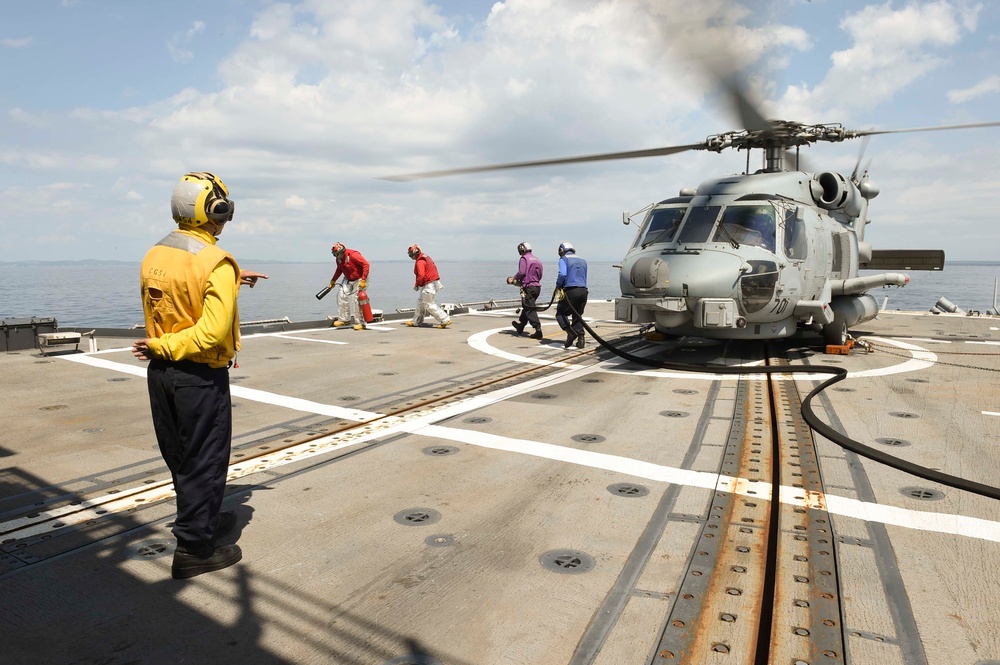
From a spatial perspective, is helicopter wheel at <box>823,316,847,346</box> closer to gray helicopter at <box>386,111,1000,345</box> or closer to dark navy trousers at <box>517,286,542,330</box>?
gray helicopter at <box>386,111,1000,345</box>

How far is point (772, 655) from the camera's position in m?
2.64

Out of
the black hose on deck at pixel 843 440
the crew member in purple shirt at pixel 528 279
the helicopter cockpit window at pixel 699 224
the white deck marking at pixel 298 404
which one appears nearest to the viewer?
the black hose on deck at pixel 843 440

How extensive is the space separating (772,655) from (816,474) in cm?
255

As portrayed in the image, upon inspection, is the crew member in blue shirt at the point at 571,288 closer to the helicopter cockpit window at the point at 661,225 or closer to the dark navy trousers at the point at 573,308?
the dark navy trousers at the point at 573,308

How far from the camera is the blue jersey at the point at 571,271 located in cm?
1110

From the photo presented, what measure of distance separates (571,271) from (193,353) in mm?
8569

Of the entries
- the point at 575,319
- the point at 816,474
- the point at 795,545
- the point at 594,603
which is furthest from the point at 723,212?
the point at 594,603

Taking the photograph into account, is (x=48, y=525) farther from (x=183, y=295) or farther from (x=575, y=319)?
(x=575, y=319)

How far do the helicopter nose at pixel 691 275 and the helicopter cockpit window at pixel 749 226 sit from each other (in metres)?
0.46

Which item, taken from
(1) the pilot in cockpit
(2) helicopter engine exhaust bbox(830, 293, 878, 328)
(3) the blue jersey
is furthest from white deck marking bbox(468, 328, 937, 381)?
(1) the pilot in cockpit

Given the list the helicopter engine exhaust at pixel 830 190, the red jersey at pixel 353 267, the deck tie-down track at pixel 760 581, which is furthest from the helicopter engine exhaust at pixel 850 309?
the red jersey at pixel 353 267

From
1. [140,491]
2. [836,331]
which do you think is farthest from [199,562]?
[836,331]

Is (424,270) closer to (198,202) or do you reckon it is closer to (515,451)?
(515,451)

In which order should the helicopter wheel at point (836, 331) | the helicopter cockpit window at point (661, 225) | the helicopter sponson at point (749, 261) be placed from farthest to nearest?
1. the helicopter wheel at point (836, 331)
2. the helicopter cockpit window at point (661, 225)
3. the helicopter sponson at point (749, 261)
